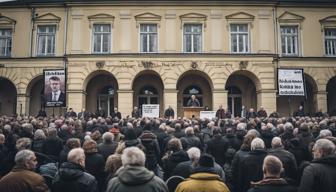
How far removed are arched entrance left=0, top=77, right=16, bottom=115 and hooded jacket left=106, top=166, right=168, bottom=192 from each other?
28961 millimetres

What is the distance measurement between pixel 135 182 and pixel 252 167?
2.91 m

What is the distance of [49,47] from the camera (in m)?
29.9

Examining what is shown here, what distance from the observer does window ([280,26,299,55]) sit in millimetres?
30031

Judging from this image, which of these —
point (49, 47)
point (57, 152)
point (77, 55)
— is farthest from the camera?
point (49, 47)

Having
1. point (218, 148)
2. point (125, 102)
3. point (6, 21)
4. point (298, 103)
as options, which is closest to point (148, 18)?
point (125, 102)

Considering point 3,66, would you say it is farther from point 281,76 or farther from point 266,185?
point 266,185

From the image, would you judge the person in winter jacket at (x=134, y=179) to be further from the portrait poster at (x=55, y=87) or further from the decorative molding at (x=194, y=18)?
the decorative molding at (x=194, y=18)

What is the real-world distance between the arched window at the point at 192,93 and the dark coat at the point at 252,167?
23.7 meters

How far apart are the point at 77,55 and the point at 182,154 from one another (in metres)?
22.8

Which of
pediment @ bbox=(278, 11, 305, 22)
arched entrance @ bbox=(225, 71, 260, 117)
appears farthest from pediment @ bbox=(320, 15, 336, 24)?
arched entrance @ bbox=(225, 71, 260, 117)

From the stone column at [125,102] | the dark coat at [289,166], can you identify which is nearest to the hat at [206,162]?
the dark coat at [289,166]

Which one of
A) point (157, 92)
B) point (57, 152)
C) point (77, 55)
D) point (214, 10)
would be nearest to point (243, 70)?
point (214, 10)

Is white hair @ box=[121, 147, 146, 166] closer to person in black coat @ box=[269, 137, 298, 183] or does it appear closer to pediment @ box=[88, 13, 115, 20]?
person in black coat @ box=[269, 137, 298, 183]

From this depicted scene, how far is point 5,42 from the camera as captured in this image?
3012 centimetres
